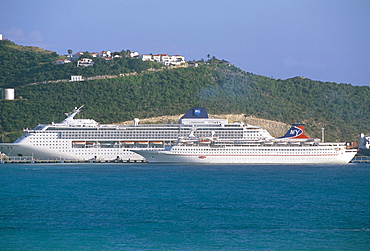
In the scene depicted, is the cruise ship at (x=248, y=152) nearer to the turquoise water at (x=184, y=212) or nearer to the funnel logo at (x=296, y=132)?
the funnel logo at (x=296, y=132)

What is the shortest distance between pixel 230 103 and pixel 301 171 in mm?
48353

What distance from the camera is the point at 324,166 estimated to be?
62781mm

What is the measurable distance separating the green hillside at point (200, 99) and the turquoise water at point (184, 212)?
4231 cm

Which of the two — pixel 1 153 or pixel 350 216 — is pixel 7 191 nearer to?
pixel 350 216

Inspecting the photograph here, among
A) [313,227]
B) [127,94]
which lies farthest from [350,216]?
[127,94]

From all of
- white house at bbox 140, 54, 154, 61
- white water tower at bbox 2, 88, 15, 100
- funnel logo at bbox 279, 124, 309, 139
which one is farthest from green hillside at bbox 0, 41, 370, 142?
funnel logo at bbox 279, 124, 309, 139

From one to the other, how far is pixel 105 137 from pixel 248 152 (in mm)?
16174

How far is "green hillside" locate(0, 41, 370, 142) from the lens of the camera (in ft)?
305

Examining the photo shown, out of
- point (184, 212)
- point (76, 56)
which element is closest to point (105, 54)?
point (76, 56)

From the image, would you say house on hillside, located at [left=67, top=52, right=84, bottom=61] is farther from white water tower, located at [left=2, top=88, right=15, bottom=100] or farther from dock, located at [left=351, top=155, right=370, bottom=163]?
dock, located at [left=351, top=155, right=370, bottom=163]

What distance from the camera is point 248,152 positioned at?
65.5 m

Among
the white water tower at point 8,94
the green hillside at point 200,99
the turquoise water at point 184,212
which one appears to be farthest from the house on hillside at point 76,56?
the turquoise water at point 184,212

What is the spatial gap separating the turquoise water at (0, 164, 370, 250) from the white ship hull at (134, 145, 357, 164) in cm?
1345

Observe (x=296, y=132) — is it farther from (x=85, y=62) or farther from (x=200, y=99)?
(x=85, y=62)
